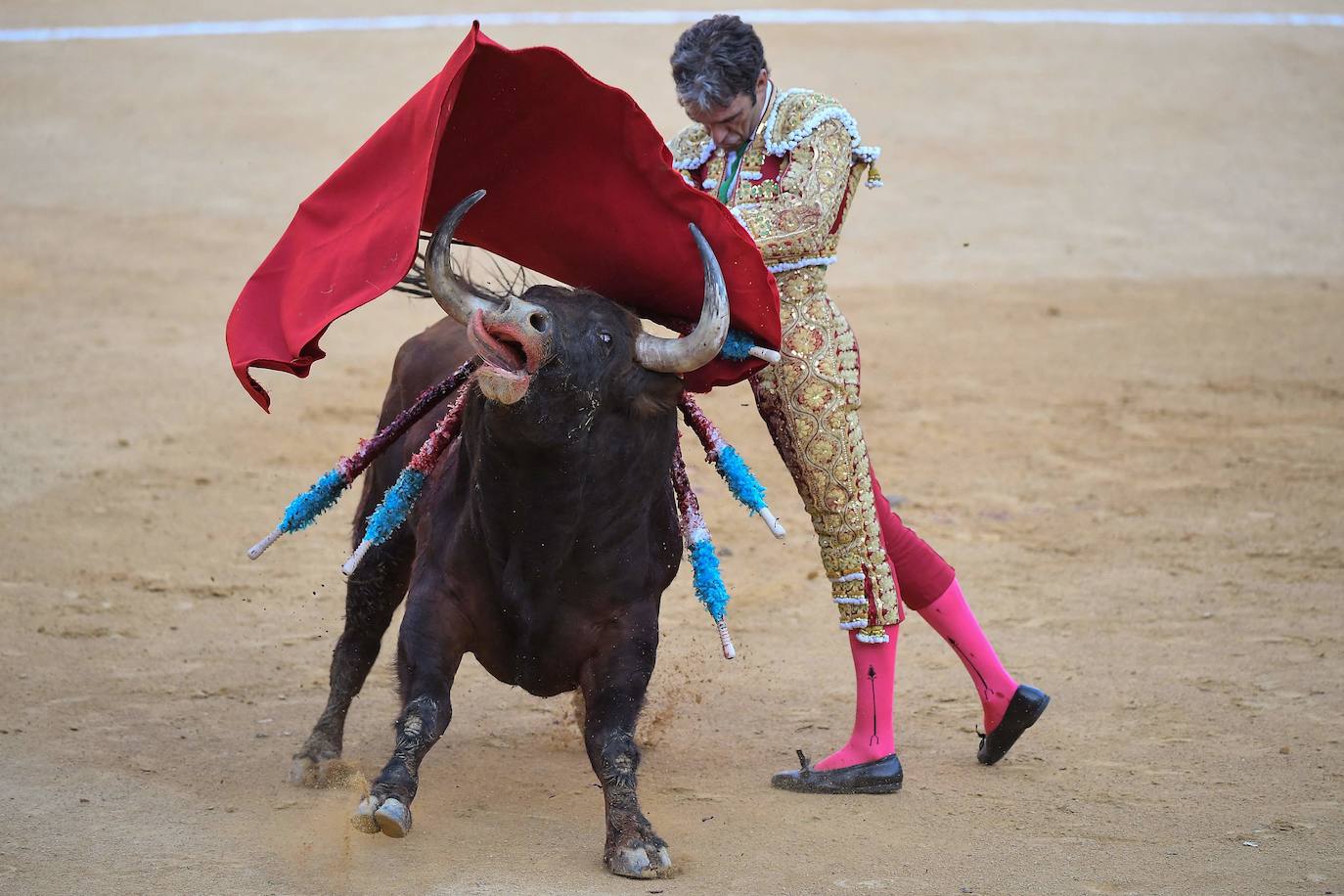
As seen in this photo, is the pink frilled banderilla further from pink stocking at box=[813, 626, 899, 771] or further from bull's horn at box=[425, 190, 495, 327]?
pink stocking at box=[813, 626, 899, 771]

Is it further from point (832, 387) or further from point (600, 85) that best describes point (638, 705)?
point (600, 85)

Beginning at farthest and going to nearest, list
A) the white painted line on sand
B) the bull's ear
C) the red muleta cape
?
1. the white painted line on sand
2. the bull's ear
3. the red muleta cape

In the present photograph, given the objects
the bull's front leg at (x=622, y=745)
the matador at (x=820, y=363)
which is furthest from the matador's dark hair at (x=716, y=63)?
the bull's front leg at (x=622, y=745)

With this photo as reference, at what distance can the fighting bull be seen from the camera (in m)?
3.35

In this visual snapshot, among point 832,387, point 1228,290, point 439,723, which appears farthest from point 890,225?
point 439,723

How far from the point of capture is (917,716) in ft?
15.4

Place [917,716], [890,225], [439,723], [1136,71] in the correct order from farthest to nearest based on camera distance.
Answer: [1136,71] < [890,225] < [917,716] < [439,723]

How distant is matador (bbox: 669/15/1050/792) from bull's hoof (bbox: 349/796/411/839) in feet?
3.85

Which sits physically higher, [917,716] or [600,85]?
[600,85]

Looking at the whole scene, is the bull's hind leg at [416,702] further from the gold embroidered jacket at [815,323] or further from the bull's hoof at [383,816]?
the gold embroidered jacket at [815,323]

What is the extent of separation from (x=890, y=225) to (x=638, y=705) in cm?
812

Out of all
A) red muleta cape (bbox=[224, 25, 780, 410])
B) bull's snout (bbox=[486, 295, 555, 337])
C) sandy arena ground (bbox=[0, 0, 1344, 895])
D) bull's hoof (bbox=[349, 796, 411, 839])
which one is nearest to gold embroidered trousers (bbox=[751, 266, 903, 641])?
red muleta cape (bbox=[224, 25, 780, 410])

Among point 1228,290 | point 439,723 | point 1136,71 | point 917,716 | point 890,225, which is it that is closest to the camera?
point 439,723

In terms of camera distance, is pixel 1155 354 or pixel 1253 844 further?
pixel 1155 354
